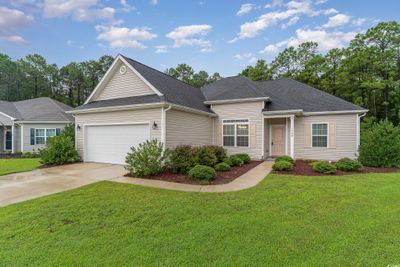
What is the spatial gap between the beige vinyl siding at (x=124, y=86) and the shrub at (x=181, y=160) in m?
4.01

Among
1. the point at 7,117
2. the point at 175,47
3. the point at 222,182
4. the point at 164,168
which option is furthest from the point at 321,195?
the point at 7,117

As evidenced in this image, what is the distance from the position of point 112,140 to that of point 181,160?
495 cm

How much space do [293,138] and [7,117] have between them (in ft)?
77.1

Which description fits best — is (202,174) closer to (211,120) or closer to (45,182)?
(45,182)

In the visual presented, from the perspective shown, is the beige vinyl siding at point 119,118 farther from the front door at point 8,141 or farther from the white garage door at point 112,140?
the front door at point 8,141

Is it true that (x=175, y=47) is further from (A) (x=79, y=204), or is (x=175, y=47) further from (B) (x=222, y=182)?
(A) (x=79, y=204)

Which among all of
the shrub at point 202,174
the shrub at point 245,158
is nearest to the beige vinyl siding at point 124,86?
the shrub at point 202,174

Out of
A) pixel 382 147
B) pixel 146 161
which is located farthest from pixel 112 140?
pixel 382 147

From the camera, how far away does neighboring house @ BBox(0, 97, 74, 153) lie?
57.8 ft

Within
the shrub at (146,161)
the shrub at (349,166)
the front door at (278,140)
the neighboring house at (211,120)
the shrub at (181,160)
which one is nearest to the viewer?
the shrub at (146,161)

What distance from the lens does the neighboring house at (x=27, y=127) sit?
57.8ft

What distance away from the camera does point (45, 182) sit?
7.46 m

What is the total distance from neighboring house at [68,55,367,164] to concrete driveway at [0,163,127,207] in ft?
7.38

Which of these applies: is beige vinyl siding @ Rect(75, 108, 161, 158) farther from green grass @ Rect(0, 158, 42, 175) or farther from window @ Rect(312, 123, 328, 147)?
window @ Rect(312, 123, 328, 147)
